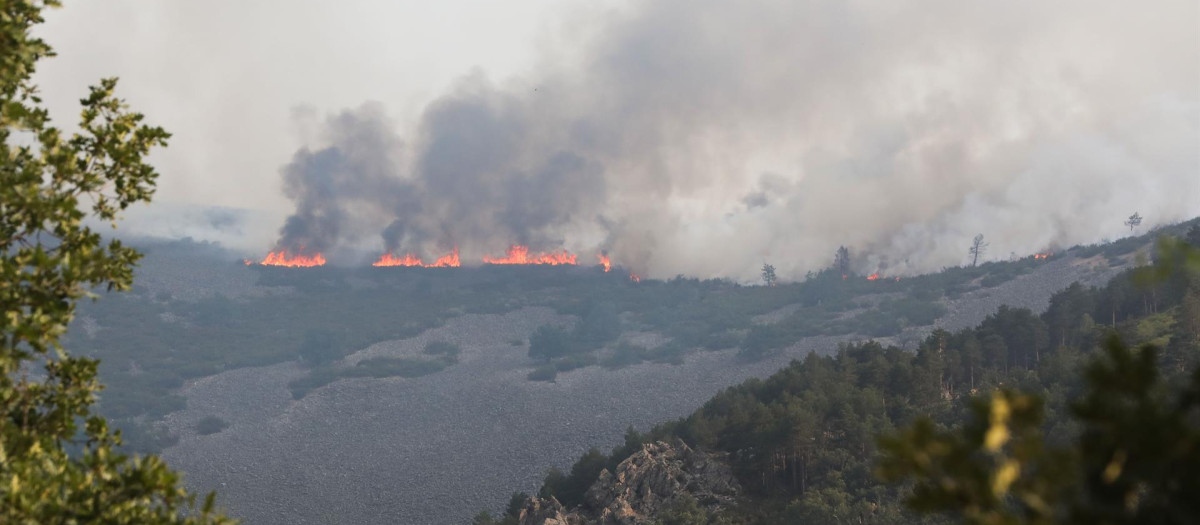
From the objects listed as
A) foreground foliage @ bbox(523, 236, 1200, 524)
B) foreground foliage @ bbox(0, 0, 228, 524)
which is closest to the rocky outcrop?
foreground foliage @ bbox(523, 236, 1200, 524)

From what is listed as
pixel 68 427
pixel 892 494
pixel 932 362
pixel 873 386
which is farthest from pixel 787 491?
pixel 68 427

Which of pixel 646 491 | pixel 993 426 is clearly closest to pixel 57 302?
pixel 993 426

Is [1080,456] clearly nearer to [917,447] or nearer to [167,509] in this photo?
[917,447]

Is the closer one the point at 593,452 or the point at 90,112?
the point at 90,112

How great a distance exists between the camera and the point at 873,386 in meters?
124

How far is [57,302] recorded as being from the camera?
548 inches

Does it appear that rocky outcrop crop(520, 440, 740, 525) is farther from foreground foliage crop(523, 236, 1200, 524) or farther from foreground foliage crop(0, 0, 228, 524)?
foreground foliage crop(0, 0, 228, 524)

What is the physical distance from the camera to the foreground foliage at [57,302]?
12656mm

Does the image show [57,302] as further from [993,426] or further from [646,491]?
[646,491]

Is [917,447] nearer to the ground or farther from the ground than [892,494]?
farther from the ground

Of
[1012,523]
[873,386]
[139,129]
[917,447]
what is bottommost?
[873,386]

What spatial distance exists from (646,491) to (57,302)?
316 ft

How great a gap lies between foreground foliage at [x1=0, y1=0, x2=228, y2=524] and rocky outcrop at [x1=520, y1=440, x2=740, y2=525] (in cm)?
8474

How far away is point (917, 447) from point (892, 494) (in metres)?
95.5
